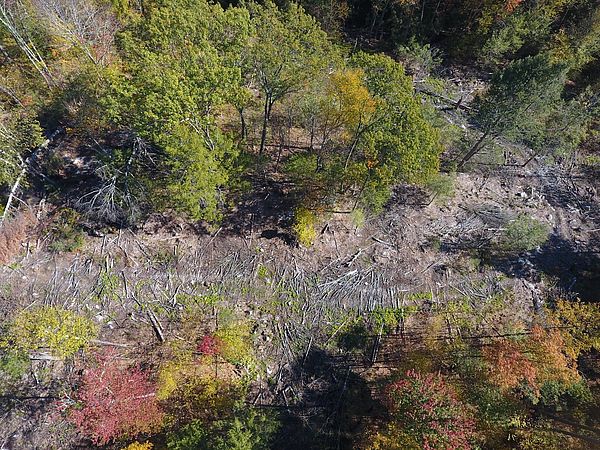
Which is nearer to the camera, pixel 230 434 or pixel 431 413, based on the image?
pixel 230 434

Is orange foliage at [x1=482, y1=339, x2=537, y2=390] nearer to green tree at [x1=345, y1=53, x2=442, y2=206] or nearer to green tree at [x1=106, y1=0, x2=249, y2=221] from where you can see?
green tree at [x1=345, y1=53, x2=442, y2=206]

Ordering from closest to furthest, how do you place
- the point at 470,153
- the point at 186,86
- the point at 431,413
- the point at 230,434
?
the point at 230,434, the point at 431,413, the point at 186,86, the point at 470,153

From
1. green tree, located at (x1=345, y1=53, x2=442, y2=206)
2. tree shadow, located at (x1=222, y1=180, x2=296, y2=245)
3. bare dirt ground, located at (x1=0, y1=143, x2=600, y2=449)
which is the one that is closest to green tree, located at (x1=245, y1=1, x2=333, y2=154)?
green tree, located at (x1=345, y1=53, x2=442, y2=206)

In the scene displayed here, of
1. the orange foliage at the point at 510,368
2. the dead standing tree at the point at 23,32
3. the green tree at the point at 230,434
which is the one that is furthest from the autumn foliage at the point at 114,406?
the dead standing tree at the point at 23,32

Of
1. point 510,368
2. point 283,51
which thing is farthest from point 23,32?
point 510,368

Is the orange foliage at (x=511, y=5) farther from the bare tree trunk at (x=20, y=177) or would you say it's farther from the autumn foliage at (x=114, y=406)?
the autumn foliage at (x=114, y=406)

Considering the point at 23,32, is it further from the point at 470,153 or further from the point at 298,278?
the point at 470,153
